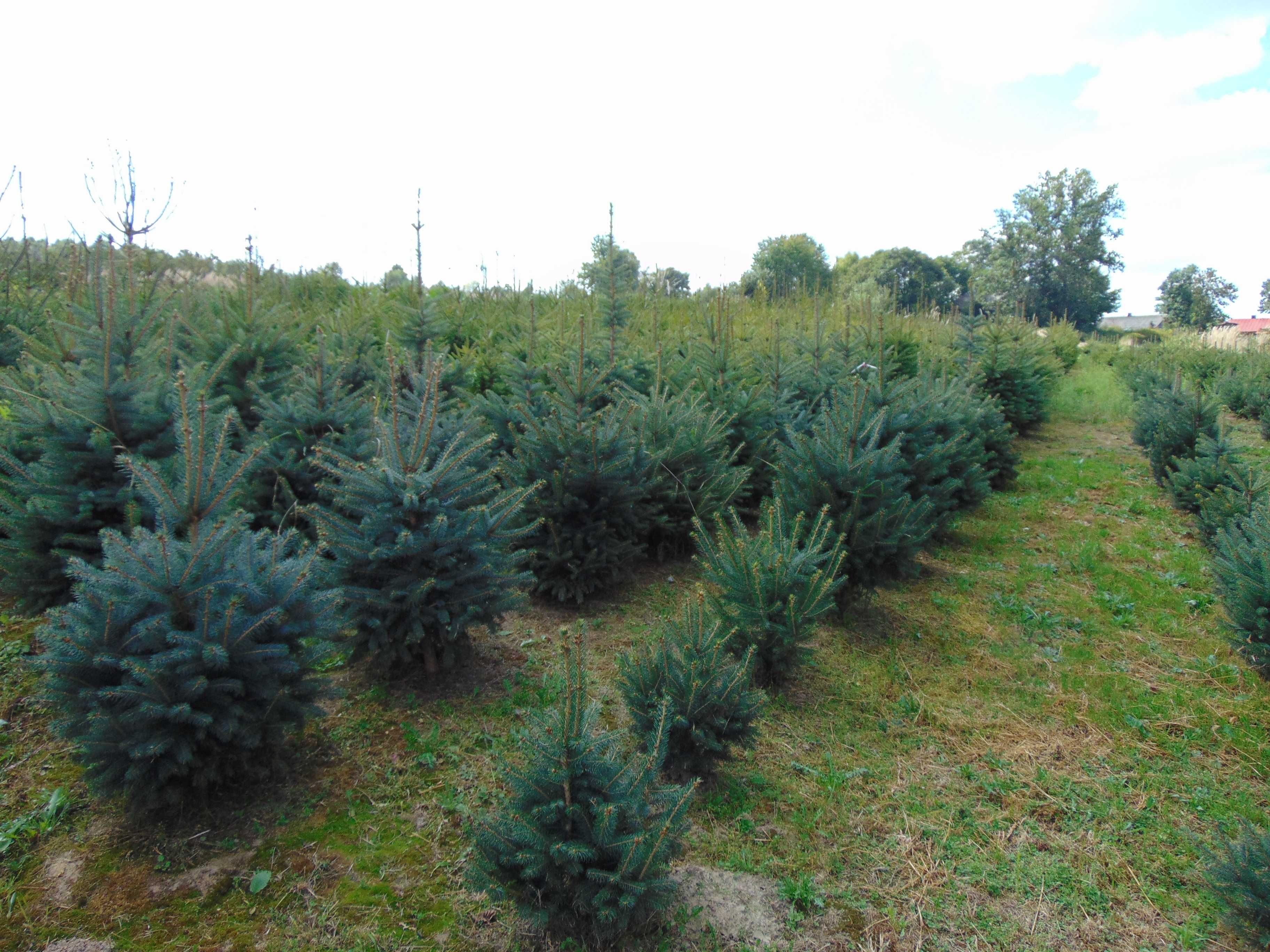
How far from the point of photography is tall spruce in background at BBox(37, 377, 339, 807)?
255cm

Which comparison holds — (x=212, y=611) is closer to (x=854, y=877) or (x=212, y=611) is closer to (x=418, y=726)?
(x=418, y=726)

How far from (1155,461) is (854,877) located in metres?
8.84

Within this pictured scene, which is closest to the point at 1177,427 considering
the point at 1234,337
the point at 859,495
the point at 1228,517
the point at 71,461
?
the point at 1228,517

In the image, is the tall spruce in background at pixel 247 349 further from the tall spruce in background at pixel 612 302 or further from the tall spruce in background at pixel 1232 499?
the tall spruce in background at pixel 1232 499

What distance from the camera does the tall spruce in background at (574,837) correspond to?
7.75ft

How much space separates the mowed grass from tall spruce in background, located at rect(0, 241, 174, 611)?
0.66 meters

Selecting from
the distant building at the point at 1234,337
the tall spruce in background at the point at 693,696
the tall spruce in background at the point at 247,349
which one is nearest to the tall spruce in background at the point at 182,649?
the tall spruce in background at the point at 693,696

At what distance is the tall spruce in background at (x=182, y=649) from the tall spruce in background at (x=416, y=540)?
1.64 feet

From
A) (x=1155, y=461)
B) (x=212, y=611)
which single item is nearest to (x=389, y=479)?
(x=212, y=611)

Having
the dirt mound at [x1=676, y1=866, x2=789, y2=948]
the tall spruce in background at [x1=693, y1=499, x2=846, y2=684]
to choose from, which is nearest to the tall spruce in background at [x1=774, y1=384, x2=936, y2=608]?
the tall spruce in background at [x1=693, y1=499, x2=846, y2=684]

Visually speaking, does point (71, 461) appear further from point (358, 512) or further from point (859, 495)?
point (859, 495)

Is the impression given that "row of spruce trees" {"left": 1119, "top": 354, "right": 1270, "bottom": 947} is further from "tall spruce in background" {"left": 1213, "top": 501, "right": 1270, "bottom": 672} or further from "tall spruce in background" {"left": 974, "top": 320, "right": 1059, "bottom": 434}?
"tall spruce in background" {"left": 974, "top": 320, "right": 1059, "bottom": 434}

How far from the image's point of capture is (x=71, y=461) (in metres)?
3.52

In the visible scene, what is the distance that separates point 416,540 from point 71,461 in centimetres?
182
